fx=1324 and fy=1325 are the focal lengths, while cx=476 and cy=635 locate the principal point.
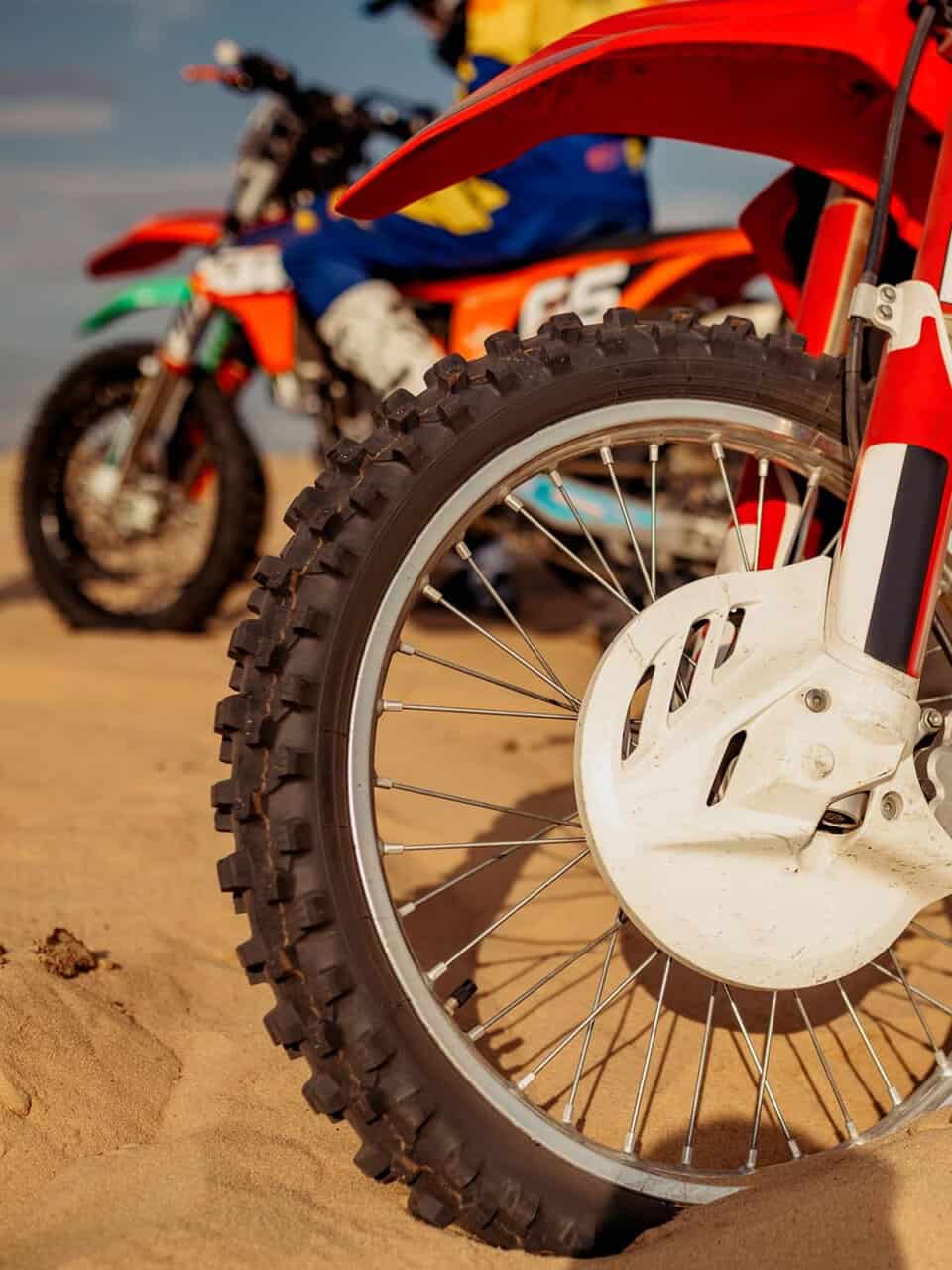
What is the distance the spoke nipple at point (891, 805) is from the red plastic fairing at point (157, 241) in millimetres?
3450

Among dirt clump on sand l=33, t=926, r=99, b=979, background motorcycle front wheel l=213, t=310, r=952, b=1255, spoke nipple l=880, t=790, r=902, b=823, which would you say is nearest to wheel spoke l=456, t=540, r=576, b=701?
background motorcycle front wheel l=213, t=310, r=952, b=1255

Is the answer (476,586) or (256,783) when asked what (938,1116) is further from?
(476,586)

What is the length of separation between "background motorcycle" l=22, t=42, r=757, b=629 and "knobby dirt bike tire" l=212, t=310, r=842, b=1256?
2523 millimetres

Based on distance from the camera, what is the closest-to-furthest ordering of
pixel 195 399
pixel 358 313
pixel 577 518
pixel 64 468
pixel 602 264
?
1. pixel 577 518
2. pixel 602 264
3. pixel 358 313
4. pixel 195 399
5. pixel 64 468

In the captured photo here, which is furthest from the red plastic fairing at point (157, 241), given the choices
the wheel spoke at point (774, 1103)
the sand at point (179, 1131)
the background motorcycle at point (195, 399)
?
the wheel spoke at point (774, 1103)

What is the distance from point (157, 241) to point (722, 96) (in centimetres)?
323

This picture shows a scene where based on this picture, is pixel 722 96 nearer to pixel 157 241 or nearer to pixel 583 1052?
pixel 583 1052

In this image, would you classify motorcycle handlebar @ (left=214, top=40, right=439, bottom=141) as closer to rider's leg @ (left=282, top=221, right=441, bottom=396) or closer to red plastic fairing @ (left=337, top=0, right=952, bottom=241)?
rider's leg @ (left=282, top=221, right=441, bottom=396)

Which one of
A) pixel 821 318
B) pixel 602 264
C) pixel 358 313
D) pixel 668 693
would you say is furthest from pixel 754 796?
pixel 358 313

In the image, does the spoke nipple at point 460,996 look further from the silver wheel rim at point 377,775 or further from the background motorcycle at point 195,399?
the background motorcycle at point 195,399

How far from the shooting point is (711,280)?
342 cm

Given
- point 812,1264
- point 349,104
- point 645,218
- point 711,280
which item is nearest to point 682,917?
point 812,1264

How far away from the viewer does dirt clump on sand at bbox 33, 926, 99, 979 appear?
1774mm

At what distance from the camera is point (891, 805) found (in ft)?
4.69
